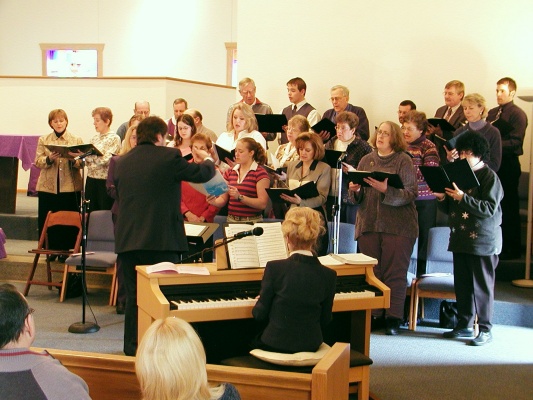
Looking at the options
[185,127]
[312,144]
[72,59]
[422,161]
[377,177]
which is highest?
[72,59]

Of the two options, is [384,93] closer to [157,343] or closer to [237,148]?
[237,148]

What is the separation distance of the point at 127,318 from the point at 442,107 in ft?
13.6

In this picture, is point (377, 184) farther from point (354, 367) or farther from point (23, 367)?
point (23, 367)

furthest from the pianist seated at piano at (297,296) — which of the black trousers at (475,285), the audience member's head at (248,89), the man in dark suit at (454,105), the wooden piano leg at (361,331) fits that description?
the audience member's head at (248,89)

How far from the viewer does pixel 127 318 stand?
16.8 feet

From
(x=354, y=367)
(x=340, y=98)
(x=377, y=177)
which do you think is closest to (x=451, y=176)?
(x=377, y=177)

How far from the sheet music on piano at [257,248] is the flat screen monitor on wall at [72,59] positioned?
11963 millimetres

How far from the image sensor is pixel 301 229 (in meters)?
3.93

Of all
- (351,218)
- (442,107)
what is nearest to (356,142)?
(351,218)

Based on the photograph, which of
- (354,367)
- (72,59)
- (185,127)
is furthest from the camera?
(72,59)

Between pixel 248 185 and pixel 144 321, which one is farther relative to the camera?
pixel 248 185

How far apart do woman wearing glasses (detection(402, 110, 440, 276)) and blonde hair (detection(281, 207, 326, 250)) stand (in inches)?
111

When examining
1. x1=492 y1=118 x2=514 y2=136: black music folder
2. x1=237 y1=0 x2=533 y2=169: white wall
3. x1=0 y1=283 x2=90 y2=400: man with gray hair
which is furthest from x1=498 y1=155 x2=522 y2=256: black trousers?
x1=0 y1=283 x2=90 y2=400: man with gray hair

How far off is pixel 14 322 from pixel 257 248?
2189 millimetres
